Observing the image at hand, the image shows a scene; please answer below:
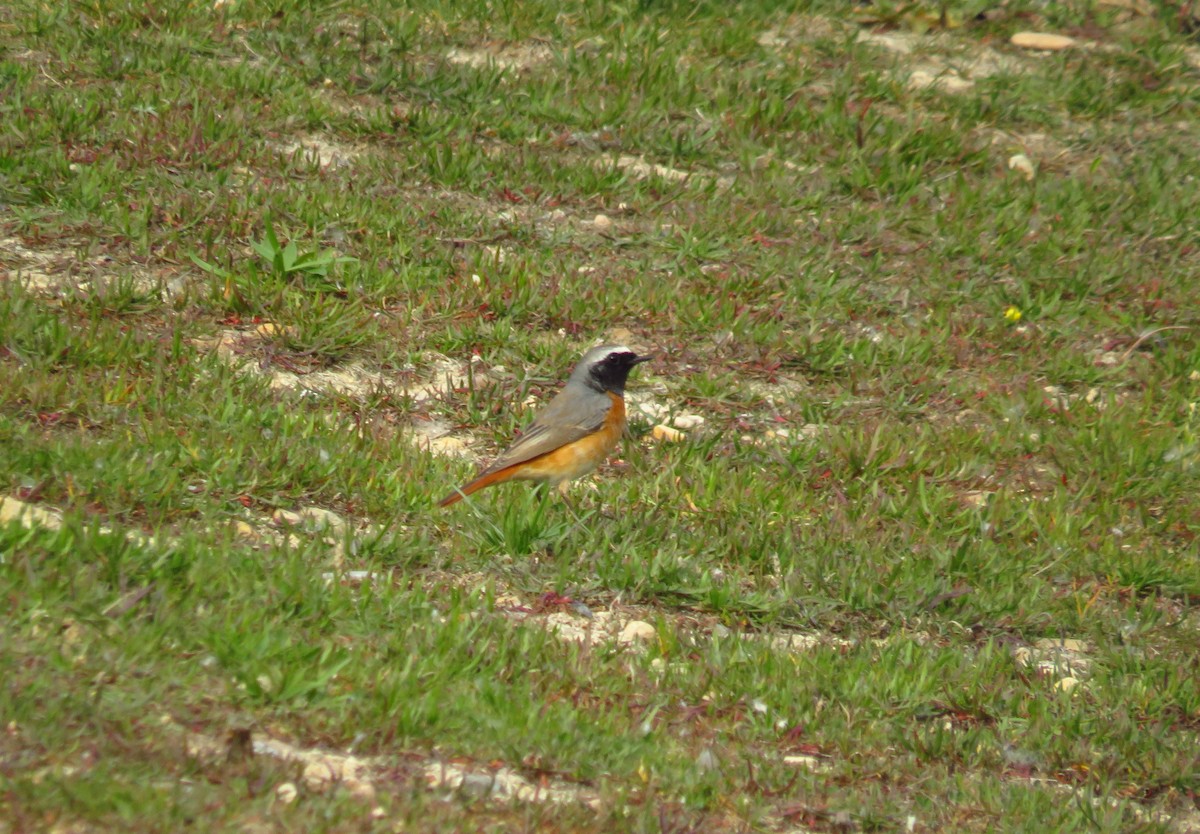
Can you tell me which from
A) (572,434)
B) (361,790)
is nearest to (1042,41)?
(572,434)

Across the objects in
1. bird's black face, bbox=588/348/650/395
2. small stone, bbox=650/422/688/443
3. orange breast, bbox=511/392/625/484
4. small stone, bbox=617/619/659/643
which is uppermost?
bird's black face, bbox=588/348/650/395

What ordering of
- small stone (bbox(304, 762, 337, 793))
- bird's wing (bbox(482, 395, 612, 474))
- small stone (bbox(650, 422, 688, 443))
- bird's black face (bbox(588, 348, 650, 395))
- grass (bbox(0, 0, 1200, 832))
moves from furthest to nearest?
small stone (bbox(650, 422, 688, 443)) < bird's black face (bbox(588, 348, 650, 395)) < bird's wing (bbox(482, 395, 612, 474)) < grass (bbox(0, 0, 1200, 832)) < small stone (bbox(304, 762, 337, 793))

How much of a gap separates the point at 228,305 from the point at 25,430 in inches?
76.7

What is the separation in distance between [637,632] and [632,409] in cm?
240

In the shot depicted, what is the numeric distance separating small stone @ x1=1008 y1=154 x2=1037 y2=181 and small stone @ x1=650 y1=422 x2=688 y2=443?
429cm

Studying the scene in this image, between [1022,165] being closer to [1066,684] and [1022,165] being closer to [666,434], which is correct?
[666,434]

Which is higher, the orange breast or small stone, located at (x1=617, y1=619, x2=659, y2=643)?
small stone, located at (x1=617, y1=619, x2=659, y2=643)

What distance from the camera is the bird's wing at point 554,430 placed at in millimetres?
7230

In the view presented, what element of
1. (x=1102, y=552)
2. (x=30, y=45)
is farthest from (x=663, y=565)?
(x=30, y=45)

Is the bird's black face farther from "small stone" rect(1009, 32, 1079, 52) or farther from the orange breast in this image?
"small stone" rect(1009, 32, 1079, 52)

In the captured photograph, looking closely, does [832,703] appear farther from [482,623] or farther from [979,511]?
[979,511]

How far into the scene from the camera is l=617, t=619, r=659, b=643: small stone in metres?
6.04

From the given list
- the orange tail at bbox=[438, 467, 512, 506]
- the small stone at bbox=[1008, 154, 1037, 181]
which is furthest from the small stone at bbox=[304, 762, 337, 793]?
the small stone at bbox=[1008, 154, 1037, 181]

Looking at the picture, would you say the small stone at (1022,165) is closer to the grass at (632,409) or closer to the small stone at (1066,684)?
the grass at (632,409)
